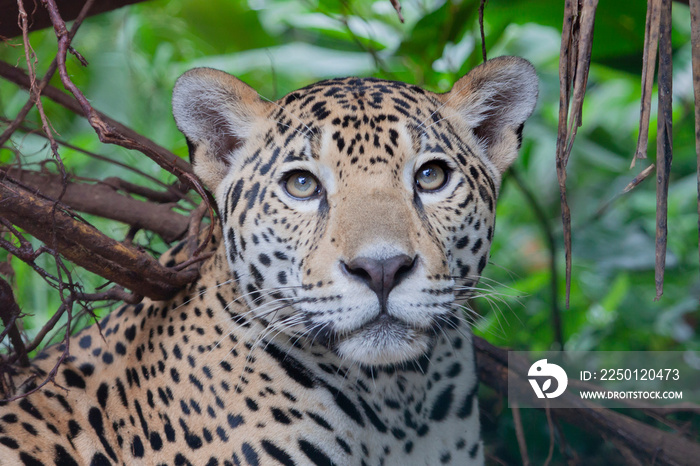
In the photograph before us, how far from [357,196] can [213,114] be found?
3.40 feet

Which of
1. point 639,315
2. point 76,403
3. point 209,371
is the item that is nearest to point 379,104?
point 209,371

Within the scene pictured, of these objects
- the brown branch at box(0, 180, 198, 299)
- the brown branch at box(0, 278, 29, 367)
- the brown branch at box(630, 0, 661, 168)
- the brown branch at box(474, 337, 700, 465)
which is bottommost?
the brown branch at box(474, 337, 700, 465)

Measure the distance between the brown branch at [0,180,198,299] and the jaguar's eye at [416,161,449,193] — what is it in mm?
1216

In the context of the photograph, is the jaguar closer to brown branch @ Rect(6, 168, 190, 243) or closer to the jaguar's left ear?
the jaguar's left ear

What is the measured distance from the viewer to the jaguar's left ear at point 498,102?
3639 millimetres

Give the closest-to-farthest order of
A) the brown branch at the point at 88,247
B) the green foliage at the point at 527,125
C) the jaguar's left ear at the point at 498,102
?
1. the brown branch at the point at 88,247
2. the jaguar's left ear at the point at 498,102
3. the green foliage at the point at 527,125

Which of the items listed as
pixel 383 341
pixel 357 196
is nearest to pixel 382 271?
pixel 383 341

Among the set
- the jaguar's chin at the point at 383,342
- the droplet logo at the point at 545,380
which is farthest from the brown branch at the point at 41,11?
the droplet logo at the point at 545,380

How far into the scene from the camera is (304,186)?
3264 mm

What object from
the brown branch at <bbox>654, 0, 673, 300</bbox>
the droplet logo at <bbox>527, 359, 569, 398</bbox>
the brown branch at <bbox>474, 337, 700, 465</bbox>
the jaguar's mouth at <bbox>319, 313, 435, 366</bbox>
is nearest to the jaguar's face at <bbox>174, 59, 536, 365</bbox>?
the jaguar's mouth at <bbox>319, 313, 435, 366</bbox>

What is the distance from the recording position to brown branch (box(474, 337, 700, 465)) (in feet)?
14.6

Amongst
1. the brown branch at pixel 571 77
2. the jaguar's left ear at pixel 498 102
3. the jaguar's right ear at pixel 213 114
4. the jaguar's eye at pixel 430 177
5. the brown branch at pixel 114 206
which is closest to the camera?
the brown branch at pixel 571 77

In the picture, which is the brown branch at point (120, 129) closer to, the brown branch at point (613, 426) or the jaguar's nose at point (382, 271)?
the jaguar's nose at point (382, 271)

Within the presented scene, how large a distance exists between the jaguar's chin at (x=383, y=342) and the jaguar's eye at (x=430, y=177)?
693 mm
